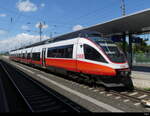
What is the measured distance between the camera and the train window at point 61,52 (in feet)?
41.9

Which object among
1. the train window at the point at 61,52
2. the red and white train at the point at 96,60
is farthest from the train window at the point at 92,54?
the train window at the point at 61,52

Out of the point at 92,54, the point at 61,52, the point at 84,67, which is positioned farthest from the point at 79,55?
the point at 61,52

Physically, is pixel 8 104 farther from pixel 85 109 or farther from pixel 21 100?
pixel 85 109

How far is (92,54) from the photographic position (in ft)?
34.1

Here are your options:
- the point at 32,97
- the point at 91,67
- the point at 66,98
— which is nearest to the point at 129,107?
the point at 66,98

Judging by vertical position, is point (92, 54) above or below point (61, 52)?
below

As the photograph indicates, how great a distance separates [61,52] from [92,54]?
4334mm

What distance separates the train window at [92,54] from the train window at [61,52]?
1.90 meters

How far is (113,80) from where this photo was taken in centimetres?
951

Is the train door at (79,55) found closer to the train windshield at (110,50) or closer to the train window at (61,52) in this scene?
the train windshield at (110,50)

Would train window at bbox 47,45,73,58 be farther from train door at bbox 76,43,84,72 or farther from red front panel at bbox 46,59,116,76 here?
train door at bbox 76,43,84,72

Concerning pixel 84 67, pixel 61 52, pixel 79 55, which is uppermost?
pixel 61 52

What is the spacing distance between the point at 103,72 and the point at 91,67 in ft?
2.99

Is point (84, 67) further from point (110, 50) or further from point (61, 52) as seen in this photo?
point (61, 52)
